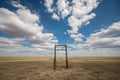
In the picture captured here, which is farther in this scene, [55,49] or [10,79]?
[55,49]

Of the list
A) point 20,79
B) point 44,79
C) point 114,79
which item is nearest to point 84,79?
point 114,79

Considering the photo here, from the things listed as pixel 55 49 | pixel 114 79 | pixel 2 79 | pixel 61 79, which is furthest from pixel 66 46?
pixel 2 79

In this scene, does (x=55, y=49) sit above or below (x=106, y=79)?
above

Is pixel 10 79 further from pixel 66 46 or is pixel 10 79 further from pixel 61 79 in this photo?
pixel 66 46

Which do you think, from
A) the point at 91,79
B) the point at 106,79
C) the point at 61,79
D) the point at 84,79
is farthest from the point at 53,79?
the point at 106,79

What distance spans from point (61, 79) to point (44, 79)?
5.72ft

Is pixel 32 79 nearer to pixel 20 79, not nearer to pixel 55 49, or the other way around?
pixel 20 79

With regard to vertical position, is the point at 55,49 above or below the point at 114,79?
above

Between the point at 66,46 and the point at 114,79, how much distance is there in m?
9.23

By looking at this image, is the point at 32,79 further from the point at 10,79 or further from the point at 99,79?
the point at 99,79

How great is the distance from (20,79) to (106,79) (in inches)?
344

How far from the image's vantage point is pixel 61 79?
10.2 meters

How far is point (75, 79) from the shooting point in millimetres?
10164

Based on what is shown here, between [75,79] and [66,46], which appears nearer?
[75,79]
